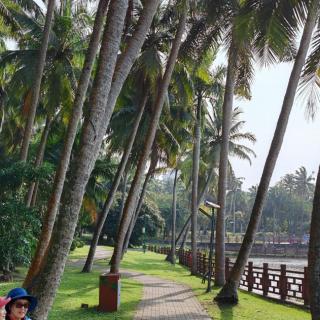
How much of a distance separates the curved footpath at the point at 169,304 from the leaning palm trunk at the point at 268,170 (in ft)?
3.68

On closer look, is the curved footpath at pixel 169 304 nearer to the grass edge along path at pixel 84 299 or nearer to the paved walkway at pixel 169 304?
the paved walkway at pixel 169 304

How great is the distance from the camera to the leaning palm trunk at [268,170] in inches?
526

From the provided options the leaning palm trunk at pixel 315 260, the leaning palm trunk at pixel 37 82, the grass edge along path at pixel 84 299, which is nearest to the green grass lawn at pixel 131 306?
the grass edge along path at pixel 84 299

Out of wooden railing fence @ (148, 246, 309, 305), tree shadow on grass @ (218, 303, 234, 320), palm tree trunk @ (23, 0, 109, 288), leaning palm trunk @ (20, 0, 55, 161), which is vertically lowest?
tree shadow on grass @ (218, 303, 234, 320)

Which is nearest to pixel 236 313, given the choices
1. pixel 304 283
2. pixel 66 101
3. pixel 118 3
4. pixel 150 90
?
pixel 304 283

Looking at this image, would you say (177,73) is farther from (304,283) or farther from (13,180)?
(304,283)

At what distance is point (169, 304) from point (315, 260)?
7.22 m

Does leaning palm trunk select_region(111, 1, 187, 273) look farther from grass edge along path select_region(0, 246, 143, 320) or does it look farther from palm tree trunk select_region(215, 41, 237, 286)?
palm tree trunk select_region(215, 41, 237, 286)

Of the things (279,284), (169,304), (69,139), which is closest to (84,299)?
(169,304)

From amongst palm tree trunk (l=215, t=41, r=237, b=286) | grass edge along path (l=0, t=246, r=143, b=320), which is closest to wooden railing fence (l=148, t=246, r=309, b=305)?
palm tree trunk (l=215, t=41, r=237, b=286)

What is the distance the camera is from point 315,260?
23.5 feet

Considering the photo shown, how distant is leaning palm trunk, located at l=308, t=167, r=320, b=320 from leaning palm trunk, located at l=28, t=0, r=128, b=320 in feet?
11.0

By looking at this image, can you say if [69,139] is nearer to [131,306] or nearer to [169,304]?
[131,306]

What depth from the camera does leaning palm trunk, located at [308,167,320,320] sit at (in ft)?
22.9
